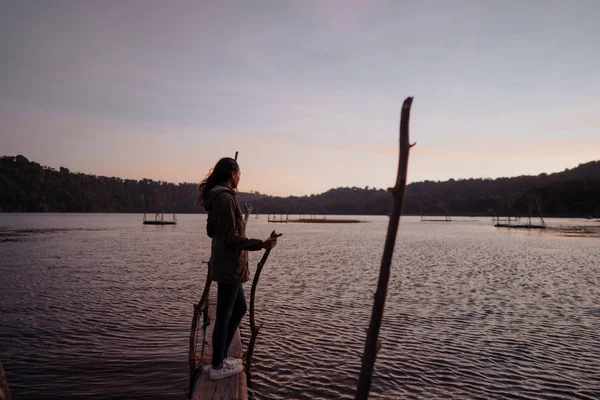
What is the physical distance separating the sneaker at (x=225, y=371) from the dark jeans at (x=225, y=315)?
0.27 feet

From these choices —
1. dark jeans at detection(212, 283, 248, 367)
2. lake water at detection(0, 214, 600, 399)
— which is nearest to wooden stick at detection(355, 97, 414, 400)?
dark jeans at detection(212, 283, 248, 367)

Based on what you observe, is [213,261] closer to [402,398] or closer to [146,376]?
[146,376]

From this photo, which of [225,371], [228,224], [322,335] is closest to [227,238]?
[228,224]

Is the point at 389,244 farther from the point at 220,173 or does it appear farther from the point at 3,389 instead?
the point at 3,389

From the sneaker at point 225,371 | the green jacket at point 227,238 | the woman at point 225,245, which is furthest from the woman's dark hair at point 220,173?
the sneaker at point 225,371

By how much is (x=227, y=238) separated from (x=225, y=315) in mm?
1026

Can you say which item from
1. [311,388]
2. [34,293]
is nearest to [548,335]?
[311,388]

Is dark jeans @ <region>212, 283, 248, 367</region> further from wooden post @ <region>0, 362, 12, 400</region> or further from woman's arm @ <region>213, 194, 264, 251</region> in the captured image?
wooden post @ <region>0, 362, 12, 400</region>

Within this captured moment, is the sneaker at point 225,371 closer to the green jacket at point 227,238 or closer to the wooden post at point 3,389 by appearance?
the green jacket at point 227,238

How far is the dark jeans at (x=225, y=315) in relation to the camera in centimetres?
477

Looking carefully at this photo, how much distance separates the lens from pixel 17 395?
6.20 m

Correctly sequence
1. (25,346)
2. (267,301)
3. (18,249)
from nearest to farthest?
(25,346)
(267,301)
(18,249)

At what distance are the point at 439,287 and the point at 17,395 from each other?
49.3ft

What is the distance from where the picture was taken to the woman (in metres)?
4.53
